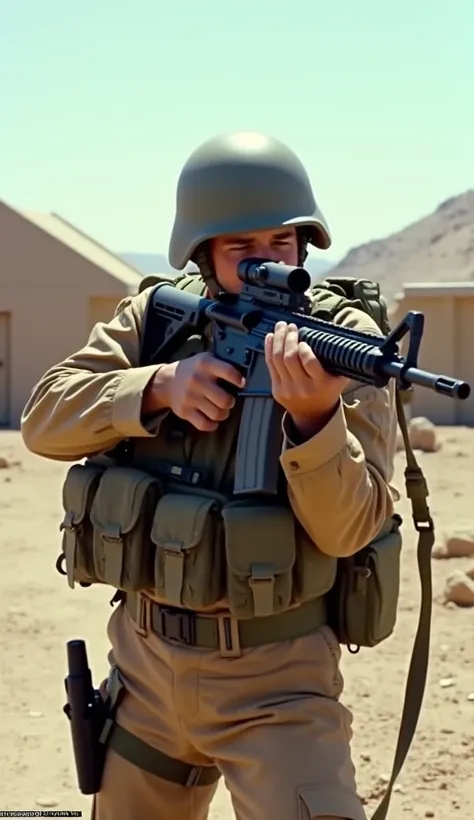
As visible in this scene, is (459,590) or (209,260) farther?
A: (459,590)

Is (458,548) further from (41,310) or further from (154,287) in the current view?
(41,310)

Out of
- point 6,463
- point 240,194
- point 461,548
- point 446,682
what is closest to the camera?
point 240,194

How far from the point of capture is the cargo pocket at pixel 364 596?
2.29 metres

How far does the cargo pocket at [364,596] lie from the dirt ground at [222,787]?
156 centimetres

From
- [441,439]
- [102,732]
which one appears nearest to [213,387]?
[102,732]

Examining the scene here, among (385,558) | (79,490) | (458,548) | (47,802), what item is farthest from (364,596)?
(458,548)

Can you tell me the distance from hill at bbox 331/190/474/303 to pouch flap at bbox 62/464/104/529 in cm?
4809

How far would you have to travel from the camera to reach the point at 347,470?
1991 millimetres

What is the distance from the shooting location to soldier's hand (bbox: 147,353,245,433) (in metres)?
2.20

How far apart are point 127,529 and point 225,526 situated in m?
0.24

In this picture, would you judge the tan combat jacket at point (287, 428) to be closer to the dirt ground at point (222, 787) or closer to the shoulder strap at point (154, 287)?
the shoulder strap at point (154, 287)

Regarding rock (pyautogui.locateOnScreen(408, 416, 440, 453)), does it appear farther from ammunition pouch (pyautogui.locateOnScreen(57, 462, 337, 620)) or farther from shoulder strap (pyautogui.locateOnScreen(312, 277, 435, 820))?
ammunition pouch (pyautogui.locateOnScreen(57, 462, 337, 620))

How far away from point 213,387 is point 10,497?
7.99 meters

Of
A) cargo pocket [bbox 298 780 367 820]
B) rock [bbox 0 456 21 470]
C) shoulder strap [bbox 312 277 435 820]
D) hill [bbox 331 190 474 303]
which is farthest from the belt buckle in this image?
hill [bbox 331 190 474 303]
